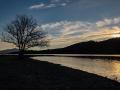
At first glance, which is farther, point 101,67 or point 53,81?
point 101,67

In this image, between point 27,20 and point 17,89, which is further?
point 27,20

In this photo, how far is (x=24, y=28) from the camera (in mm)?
77812

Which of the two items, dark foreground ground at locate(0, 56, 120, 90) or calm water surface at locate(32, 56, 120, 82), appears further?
calm water surface at locate(32, 56, 120, 82)

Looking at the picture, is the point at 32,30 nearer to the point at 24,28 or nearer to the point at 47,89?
the point at 24,28

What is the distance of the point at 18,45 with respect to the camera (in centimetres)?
7788

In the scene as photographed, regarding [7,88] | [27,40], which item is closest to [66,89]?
[7,88]

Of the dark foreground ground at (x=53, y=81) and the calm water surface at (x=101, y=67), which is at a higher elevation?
the dark foreground ground at (x=53, y=81)

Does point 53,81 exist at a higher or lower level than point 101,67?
higher

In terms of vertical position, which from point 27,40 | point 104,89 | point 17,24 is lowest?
point 104,89

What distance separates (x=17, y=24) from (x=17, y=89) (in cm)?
6183

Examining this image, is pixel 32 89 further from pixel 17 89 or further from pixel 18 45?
pixel 18 45

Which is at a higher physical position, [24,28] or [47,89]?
[24,28]

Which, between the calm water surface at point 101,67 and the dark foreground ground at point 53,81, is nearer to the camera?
the dark foreground ground at point 53,81

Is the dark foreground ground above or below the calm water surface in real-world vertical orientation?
above
